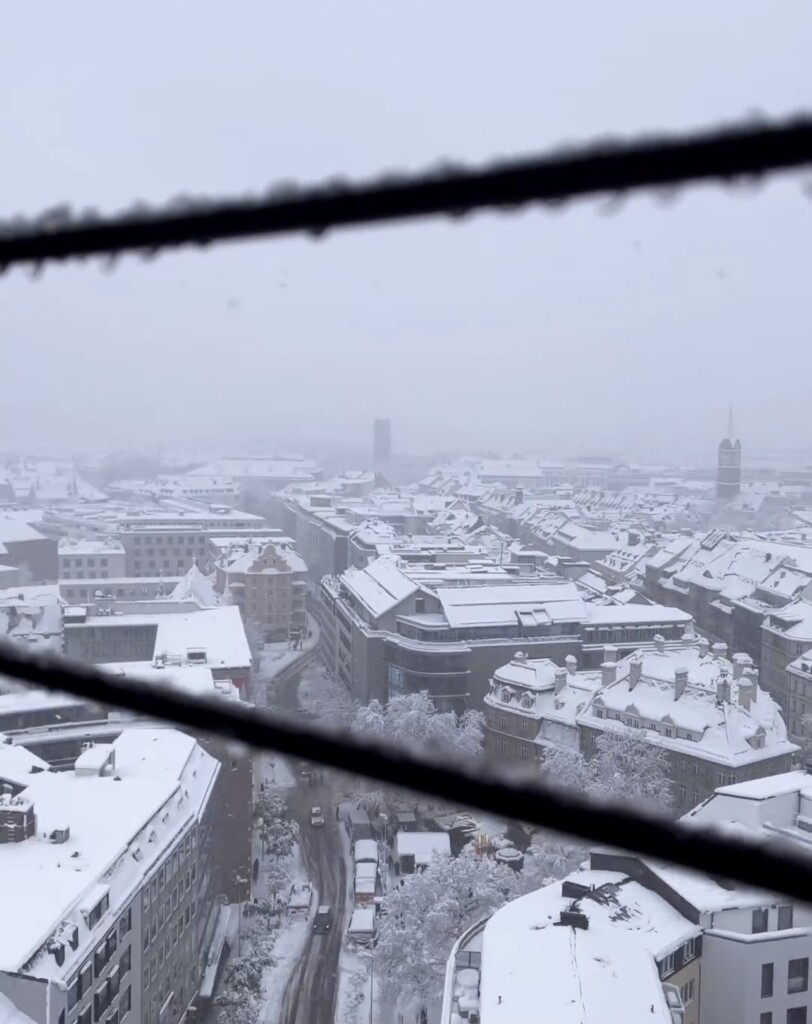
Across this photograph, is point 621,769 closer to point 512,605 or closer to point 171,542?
point 512,605

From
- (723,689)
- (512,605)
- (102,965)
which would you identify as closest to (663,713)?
(723,689)

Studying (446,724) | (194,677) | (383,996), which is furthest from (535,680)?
(383,996)

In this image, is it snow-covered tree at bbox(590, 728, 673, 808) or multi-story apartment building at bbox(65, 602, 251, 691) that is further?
multi-story apartment building at bbox(65, 602, 251, 691)

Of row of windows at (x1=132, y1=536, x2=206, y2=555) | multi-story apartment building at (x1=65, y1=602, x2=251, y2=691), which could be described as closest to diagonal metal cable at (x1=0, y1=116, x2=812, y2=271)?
multi-story apartment building at (x1=65, y1=602, x2=251, y2=691)

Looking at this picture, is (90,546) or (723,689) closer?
(723,689)

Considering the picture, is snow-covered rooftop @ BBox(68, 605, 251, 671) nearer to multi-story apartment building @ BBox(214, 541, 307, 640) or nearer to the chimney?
multi-story apartment building @ BBox(214, 541, 307, 640)

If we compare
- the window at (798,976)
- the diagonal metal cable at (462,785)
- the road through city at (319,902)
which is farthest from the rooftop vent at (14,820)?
the diagonal metal cable at (462,785)

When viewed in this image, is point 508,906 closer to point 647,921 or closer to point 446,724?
point 647,921
